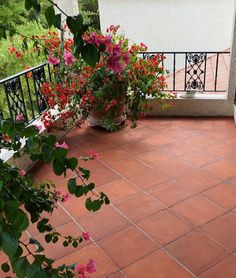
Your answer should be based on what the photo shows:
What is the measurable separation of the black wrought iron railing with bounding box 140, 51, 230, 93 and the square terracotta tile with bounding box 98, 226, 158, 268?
226cm

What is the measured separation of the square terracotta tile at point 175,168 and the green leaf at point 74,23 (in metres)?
2.12

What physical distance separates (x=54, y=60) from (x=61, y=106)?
458mm

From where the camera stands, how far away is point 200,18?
21.3ft

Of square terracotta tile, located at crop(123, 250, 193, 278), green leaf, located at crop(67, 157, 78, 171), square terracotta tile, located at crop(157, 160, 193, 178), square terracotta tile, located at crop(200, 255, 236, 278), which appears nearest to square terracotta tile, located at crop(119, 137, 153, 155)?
square terracotta tile, located at crop(157, 160, 193, 178)

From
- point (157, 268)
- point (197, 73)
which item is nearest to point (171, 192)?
point (157, 268)

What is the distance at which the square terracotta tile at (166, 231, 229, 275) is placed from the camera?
1.67 meters

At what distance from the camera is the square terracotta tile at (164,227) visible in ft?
6.21

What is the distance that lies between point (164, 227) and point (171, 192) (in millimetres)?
416

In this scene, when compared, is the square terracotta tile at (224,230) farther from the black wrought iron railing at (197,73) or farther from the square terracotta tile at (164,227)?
the black wrought iron railing at (197,73)

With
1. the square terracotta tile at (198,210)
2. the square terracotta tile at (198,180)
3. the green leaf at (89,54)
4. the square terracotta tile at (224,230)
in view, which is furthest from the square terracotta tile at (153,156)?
the green leaf at (89,54)

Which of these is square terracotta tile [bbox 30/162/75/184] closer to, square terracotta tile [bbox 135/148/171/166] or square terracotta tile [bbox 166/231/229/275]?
square terracotta tile [bbox 135/148/171/166]

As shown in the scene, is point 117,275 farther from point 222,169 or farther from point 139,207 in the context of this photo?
point 222,169

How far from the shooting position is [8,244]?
1.61ft

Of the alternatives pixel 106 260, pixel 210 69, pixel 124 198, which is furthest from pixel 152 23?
pixel 106 260
